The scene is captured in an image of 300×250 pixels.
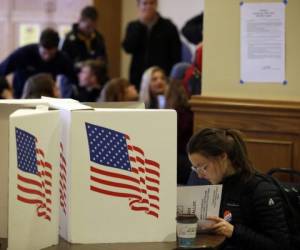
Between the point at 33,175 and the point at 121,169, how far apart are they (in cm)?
27

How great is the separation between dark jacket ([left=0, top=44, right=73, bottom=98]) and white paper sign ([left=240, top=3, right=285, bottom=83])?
2.91 meters

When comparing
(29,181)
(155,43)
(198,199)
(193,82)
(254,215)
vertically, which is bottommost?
(254,215)

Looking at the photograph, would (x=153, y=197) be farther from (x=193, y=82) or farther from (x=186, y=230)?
(x=193, y=82)

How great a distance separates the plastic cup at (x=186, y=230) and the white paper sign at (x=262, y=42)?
1.90m

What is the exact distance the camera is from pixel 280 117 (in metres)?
3.91

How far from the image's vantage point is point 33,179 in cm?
214

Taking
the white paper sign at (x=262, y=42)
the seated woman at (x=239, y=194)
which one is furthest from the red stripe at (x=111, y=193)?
the white paper sign at (x=262, y=42)

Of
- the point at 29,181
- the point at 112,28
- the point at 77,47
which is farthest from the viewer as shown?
the point at 112,28

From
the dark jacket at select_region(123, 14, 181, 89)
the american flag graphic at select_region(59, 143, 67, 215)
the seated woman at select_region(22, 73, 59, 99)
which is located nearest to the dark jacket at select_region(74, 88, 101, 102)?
the dark jacket at select_region(123, 14, 181, 89)

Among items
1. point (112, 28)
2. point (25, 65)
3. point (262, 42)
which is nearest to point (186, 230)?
point (262, 42)

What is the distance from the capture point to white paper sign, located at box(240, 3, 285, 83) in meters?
4.00

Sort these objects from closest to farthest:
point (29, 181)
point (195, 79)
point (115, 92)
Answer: point (29, 181)
point (115, 92)
point (195, 79)

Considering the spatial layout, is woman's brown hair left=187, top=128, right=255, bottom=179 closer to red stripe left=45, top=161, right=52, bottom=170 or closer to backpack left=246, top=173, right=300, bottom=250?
backpack left=246, top=173, right=300, bottom=250

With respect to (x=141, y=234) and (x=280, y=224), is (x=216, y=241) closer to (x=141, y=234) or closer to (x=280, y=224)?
(x=141, y=234)
